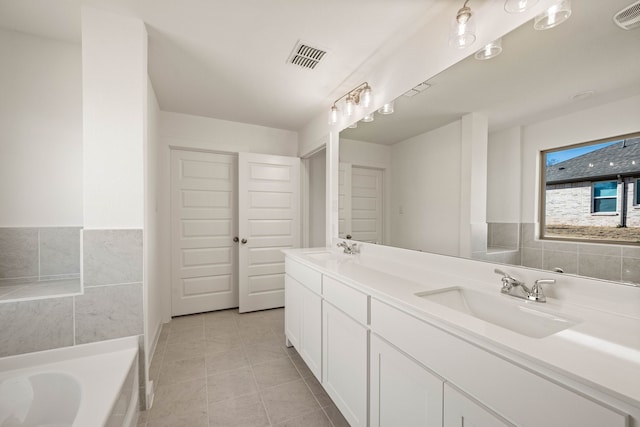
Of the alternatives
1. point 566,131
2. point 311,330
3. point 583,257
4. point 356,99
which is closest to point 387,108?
point 356,99

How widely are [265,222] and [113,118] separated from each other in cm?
194

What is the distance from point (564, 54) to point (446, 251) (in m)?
1.00

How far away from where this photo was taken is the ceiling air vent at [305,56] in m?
1.83

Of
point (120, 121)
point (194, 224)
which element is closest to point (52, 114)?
point (120, 121)

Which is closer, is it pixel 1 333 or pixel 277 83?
pixel 1 333

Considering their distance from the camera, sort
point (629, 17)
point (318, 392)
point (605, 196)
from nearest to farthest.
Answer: point (629, 17), point (605, 196), point (318, 392)

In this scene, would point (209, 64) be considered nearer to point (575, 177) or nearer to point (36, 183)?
point (36, 183)

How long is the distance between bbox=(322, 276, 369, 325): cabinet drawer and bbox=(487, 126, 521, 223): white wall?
77 centimetres

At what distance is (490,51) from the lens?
1215 millimetres

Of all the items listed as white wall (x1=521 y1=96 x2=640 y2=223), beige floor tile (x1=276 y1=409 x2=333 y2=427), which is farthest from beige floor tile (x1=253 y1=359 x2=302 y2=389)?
white wall (x1=521 y1=96 x2=640 y2=223)

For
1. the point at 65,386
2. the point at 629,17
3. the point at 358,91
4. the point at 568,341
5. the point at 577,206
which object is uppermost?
the point at 358,91

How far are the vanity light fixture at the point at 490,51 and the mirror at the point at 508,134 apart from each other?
0.03m

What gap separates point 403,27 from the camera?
160cm

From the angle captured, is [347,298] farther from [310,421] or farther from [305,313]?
[310,421]
